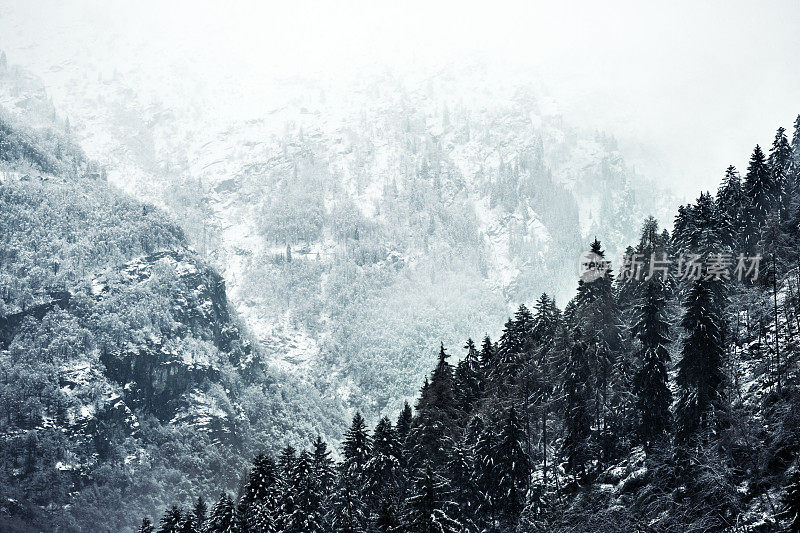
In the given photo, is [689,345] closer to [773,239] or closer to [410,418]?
[773,239]

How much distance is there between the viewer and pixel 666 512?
49781 mm

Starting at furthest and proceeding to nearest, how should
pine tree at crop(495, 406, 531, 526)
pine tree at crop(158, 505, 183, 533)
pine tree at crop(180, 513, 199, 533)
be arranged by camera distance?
pine tree at crop(158, 505, 183, 533)
pine tree at crop(180, 513, 199, 533)
pine tree at crop(495, 406, 531, 526)

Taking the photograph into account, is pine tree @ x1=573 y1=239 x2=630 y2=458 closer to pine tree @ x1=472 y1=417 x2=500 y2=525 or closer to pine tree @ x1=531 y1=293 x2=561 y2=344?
pine tree @ x1=531 y1=293 x2=561 y2=344

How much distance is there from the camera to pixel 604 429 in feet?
218

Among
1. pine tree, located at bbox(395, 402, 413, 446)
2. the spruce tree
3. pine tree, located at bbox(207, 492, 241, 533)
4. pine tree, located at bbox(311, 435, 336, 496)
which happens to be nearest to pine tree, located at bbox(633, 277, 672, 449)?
the spruce tree

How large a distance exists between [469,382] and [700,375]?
97.9 ft

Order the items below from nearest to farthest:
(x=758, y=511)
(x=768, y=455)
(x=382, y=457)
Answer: (x=758, y=511) < (x=768, y=455) < (x=382, y=457)

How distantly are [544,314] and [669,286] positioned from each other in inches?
554

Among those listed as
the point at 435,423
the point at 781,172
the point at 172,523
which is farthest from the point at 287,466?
the point at 781,172

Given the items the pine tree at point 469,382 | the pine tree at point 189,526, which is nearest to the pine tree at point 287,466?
the pine tree at point 189,526

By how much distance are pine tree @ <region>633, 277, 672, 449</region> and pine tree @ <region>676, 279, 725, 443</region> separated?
1.80 metres

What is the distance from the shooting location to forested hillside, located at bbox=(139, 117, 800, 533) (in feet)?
170

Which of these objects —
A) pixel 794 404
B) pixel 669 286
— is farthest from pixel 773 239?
pixel 794 404

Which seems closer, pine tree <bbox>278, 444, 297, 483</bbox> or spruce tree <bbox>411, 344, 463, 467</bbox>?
spruce tree <bbox>411, 344, 463, 467</bbox>
